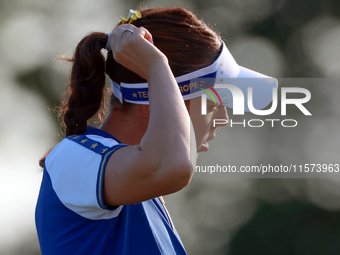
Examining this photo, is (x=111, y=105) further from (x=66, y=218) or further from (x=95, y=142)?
(x=66, y=218)

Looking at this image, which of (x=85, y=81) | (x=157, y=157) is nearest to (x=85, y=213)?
(x=157, y=157)

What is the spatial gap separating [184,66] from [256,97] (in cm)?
50

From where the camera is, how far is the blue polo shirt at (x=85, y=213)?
1150 mm

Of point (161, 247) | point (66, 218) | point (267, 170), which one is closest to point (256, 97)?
point (161, 247)

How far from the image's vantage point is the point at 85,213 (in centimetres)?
120

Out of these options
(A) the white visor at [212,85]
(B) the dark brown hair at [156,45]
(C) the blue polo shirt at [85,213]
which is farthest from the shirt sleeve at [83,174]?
(A) the white visor at [212,85]

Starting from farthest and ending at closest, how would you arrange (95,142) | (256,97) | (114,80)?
1. (256,97)
2. (114,80)
3. (95,142)

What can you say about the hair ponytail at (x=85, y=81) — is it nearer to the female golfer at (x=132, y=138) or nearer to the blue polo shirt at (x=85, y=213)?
the female golfer at (x=132, y=138)

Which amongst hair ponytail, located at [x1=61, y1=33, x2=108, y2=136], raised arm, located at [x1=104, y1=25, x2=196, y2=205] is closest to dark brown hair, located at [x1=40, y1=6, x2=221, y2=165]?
hair ponytail, located at [x1=61, y1=33, x2=108, y2=136]

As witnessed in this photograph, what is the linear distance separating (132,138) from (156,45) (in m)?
0.39

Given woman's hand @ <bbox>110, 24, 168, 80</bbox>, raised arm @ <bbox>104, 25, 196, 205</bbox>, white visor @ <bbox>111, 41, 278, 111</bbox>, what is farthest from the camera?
white visor @ <bbox>111, 41, 278, 111</bbox>

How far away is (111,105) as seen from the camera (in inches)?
66.6

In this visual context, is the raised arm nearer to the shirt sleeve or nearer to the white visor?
the shirt sleeve

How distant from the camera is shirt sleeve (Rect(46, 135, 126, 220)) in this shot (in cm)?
112
